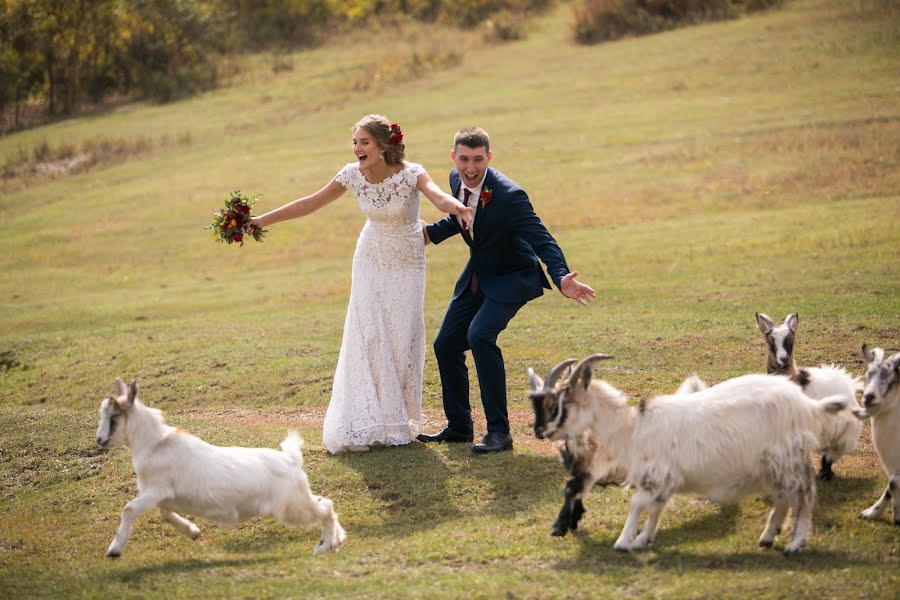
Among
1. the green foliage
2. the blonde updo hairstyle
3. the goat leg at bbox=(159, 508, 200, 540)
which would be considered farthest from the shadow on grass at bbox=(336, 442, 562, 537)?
the green foliage

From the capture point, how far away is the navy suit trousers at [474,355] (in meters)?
10.6

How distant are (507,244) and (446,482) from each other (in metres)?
2.38

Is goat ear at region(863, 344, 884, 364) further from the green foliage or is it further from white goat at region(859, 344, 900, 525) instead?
the green foliage

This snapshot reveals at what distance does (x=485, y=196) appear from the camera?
1055 centimetres

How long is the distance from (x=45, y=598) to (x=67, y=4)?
Result: 46757mm

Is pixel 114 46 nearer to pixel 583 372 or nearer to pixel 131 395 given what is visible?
pixel 131 395

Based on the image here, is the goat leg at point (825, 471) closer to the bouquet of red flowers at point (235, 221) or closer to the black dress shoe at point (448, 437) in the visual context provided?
the black dress shoe at point (448, 437)

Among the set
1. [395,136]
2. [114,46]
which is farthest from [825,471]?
[114,46]

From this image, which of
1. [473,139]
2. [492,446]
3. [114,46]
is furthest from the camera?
[114,46]

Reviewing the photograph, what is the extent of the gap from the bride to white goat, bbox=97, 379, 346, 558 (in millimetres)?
2406

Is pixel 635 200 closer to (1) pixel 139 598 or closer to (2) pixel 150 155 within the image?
(2) pixel 150 155

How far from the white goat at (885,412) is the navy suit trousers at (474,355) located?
3330mm

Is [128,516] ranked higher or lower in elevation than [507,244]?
lower

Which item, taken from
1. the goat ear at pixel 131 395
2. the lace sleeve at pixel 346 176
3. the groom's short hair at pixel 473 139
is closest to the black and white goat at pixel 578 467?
the groom's short hair at pixel 473 139
